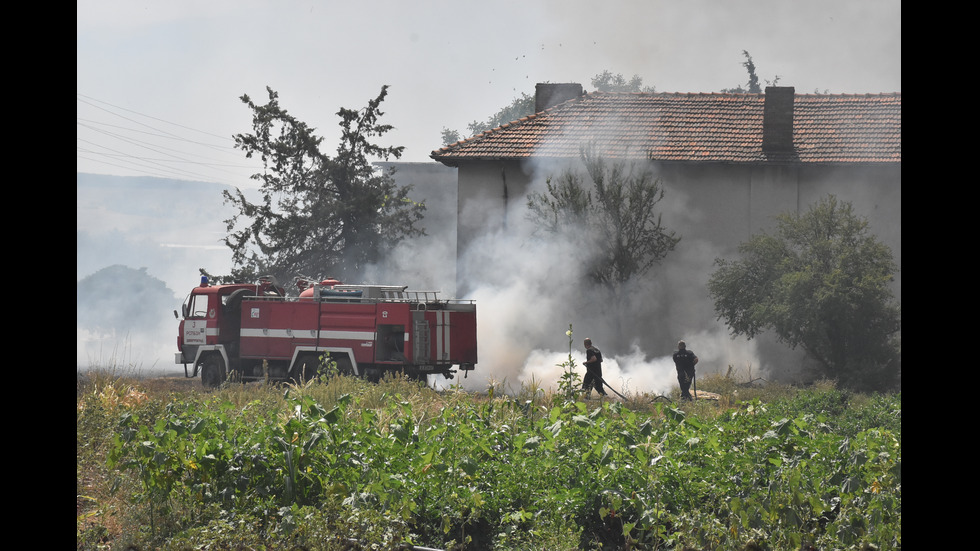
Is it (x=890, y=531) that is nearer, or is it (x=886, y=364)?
(x=890, y=531)

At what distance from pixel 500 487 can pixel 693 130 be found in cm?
2300

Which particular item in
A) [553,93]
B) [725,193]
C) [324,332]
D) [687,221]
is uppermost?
[553,93]

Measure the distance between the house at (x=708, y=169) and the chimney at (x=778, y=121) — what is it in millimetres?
31

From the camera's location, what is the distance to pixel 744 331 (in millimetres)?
22484

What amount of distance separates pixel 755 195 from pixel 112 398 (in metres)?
20.1

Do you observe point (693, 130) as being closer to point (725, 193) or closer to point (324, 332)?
point (725, 193)

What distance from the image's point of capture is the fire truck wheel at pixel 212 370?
2059 centimetres

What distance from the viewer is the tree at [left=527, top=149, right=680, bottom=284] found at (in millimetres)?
24109

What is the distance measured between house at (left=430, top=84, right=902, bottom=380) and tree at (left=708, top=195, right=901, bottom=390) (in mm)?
4051

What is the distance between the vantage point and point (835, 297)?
796 inches

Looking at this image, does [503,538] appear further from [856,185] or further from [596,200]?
[856,185]

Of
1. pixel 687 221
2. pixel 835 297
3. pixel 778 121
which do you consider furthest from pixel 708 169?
pixel 835 297

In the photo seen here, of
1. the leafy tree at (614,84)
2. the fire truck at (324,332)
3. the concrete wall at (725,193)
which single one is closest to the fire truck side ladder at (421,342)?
the fire truck at (324,332)
